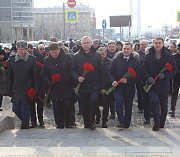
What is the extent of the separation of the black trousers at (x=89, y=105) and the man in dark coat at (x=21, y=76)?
1.00 m

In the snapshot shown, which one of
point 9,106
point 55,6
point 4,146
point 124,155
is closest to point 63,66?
point 4,146

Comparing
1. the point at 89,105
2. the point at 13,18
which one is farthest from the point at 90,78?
the point at 13,18

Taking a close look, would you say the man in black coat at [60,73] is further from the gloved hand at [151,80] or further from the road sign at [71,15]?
the road sign at [71,15]

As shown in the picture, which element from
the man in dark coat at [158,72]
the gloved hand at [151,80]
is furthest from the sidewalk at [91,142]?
the gloved hand at [151,80]

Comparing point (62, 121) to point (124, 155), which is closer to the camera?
point (124, 155)

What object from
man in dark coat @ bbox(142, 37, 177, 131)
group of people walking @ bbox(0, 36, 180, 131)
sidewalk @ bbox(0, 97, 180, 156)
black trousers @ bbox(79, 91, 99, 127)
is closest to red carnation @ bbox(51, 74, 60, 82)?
group of people walking @ bbox(0, 36, 180, 131)

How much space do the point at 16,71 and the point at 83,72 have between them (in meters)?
1.30

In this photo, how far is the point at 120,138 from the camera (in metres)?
6.08

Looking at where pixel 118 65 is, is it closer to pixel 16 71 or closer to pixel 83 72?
pixel 83 72

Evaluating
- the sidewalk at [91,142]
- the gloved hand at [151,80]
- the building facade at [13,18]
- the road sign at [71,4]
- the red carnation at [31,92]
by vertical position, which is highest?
the building facade at [13,18]

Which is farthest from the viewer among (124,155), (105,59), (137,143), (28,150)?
(105,59)

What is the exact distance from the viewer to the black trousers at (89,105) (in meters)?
6.80

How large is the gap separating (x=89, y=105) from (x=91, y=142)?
4.05 ft

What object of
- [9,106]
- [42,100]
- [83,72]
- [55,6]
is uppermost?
[55,6]
